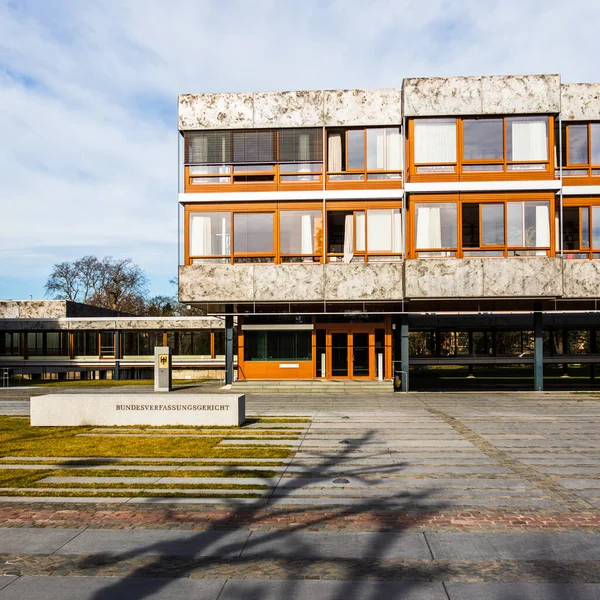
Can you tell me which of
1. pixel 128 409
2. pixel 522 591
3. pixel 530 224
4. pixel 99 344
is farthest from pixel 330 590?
pixel 99 344

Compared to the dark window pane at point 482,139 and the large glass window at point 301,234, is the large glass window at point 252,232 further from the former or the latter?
the dark window pane at point 482,139

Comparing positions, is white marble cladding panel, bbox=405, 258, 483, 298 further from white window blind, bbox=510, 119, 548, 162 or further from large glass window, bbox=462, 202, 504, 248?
white window blind, bbox=510, 119, 548, 162

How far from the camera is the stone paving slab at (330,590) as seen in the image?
6.22 metres

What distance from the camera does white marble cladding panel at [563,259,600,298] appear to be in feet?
89.5

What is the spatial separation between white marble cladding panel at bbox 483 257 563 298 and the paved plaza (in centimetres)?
1300

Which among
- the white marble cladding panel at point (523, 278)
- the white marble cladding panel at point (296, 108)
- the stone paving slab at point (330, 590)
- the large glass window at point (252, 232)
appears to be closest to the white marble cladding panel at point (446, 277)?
the white marble cladding panel at point (523, 278)

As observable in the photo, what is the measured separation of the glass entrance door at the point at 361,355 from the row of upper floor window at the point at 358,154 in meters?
7.21

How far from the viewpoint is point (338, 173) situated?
91.7 ft

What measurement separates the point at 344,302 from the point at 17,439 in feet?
50.6

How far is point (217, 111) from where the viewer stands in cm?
2795

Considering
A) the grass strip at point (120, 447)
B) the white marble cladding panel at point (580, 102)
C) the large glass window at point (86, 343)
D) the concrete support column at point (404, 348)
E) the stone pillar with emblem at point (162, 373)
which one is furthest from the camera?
the large glass window at point (86, 343)

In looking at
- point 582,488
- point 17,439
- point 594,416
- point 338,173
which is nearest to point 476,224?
point 338,173

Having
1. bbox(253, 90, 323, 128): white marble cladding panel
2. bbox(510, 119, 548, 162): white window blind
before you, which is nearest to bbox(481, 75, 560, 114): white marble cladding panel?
bbox(510, 119, 548, 162): white window blind

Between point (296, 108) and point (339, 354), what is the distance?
11714mm
